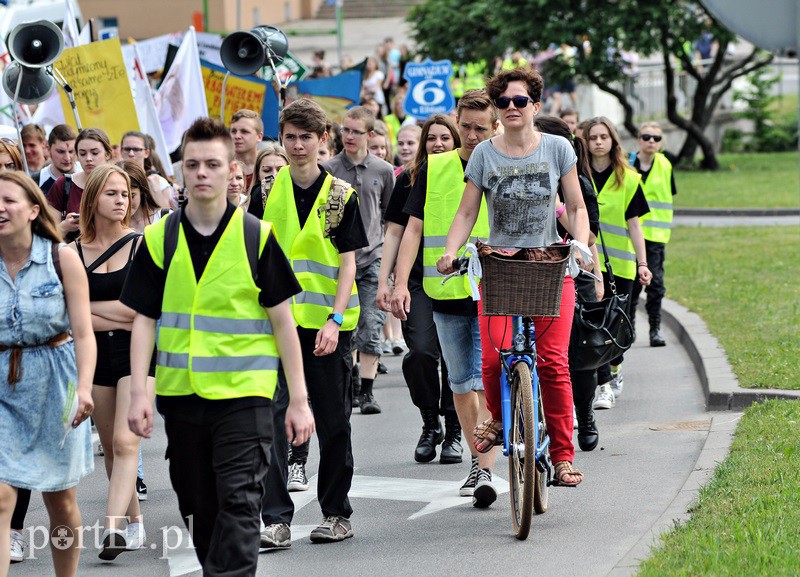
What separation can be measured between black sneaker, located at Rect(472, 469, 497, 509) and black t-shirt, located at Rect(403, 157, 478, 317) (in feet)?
2.98

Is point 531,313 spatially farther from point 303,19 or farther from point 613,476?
point 303,19

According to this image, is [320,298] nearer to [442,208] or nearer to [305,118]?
[305,118]

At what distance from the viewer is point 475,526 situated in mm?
7051

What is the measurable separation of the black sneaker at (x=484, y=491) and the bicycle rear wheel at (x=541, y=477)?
274 millimetres

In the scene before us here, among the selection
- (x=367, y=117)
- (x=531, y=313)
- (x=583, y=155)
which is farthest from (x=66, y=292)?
(x=367, y=117)

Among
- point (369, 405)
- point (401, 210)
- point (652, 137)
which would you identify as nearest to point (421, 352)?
point (401, 210)

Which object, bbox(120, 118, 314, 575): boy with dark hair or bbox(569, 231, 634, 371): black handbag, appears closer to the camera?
bbox(120, 118, 314, 575): boy with dark hair

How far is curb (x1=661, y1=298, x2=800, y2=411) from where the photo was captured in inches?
373

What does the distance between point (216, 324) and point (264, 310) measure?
0.63 feet

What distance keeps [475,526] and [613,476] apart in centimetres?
132

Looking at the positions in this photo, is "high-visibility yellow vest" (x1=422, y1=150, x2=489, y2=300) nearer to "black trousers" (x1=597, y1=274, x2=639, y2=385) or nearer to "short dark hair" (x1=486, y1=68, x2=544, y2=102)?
"short dark hair" (x1=486, y1=68, x2=544, y2=102)

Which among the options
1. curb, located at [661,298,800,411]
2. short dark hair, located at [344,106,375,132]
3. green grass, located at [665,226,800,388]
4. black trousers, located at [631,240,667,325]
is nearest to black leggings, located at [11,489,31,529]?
short dark hair, located at [344,106,375,132]

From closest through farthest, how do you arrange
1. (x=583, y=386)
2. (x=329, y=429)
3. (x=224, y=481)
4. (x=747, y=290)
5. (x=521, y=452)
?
1. (x=224, y=481)
2. (x=521, y=452)
3. (x=329, y=429)
4. (x=583, y=386)
5. (x=747, y=290)

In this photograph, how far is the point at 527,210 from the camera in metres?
6.89
